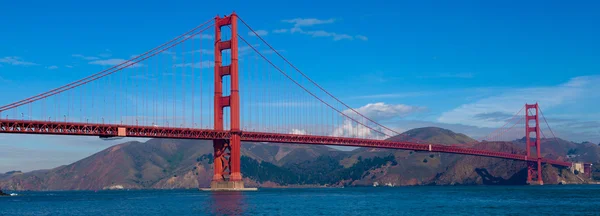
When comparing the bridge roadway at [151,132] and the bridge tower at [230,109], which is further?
the bridge tower at [230,109]

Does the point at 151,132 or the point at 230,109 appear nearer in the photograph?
the point at 151,132

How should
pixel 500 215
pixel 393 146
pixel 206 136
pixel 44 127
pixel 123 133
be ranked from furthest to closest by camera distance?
pixel 393 146
pixel 206 136
pixel 123 133
pixel 44 127
pixel 500 215

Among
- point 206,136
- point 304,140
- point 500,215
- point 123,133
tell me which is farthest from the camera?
point 304,140

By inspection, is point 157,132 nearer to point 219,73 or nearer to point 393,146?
point 219,73

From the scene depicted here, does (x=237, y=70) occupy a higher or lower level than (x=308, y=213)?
higher

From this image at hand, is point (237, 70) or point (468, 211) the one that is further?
point (237, 70)

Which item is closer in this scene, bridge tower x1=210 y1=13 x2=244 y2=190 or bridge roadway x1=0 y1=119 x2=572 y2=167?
bridge roadway x1=0 y1=119 x2=572 y2=167

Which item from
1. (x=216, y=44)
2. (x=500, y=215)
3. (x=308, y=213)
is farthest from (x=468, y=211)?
(x=216, y=44)

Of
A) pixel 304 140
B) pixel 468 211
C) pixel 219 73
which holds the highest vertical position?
pixel 219 73
